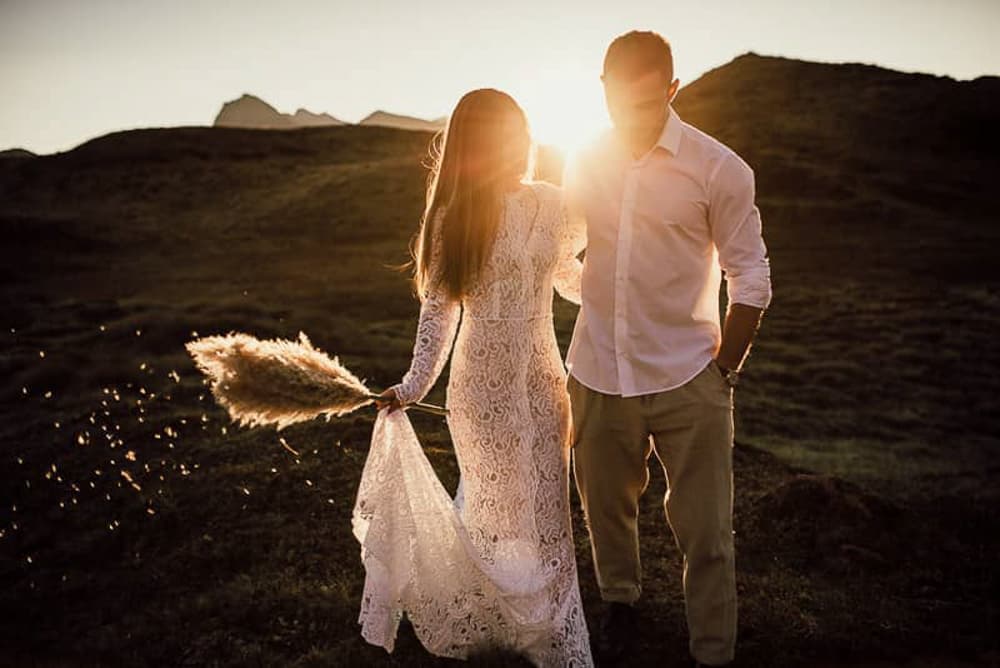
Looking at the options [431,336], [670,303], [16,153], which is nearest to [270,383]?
[431,336]

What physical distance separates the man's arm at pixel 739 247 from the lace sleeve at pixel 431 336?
134cm

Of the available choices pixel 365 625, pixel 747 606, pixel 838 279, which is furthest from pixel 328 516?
pixel 838 279

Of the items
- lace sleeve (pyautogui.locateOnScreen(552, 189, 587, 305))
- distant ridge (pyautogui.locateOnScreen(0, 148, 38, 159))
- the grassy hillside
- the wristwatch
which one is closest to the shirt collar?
lace sleeve (pyautogui.locateOnScreen(552, 189, 587, 305))

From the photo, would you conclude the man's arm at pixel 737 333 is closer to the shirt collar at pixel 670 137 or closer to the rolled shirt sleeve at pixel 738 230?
the rolled shirt sleeve at pixel 738 230

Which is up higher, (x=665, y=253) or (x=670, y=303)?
(x=665, y=253)

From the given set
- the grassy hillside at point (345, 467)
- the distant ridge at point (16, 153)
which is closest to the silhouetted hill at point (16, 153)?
the distant ridge at point (16, 153)

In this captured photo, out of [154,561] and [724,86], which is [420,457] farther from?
[724,86]

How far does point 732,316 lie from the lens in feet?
12.5

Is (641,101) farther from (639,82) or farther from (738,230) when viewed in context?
(738,230)

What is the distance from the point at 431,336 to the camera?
4.10 meters

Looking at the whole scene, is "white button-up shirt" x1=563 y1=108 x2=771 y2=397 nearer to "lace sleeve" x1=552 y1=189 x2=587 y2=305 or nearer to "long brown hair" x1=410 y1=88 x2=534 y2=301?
"lace sleeve" x1=552 y1=189 x2=587 y2=305

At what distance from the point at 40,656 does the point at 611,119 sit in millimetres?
4908

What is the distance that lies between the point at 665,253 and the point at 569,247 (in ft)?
2.19

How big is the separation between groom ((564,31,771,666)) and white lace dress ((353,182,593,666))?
0.83 ft
